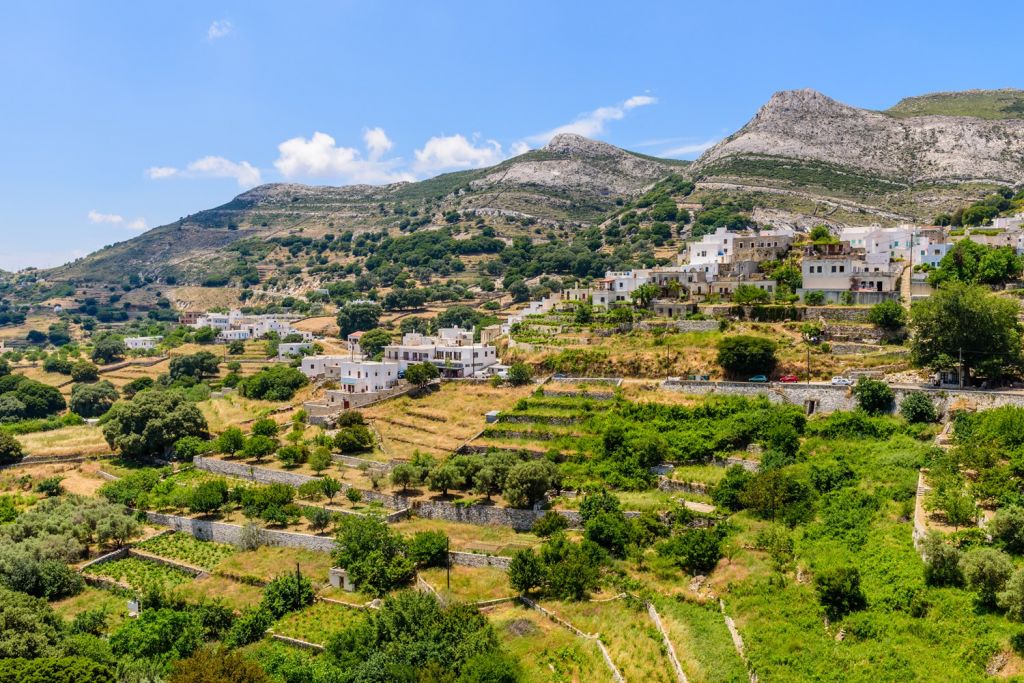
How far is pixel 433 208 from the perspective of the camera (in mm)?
162750

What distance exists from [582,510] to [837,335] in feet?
73.7

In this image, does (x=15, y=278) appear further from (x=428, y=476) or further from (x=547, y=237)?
(x=428, y=476)

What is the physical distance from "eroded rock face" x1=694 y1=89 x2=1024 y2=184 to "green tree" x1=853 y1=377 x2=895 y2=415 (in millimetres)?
79942

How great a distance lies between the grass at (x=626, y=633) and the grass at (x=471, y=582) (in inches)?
107

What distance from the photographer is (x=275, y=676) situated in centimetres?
2372

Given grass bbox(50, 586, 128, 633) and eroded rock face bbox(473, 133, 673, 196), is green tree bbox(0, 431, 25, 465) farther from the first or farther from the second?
eroded rock face bbox(473, 133, 673, 196)

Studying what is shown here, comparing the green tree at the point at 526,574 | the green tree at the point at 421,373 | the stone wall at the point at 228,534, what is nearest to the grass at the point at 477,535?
the green tree at the point at 526,574

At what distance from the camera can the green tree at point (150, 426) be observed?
154ft

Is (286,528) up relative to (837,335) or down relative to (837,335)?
down

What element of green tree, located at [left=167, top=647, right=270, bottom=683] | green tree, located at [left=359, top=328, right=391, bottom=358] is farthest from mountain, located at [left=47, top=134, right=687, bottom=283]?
green tree, located at [left=167, top=647, right=270, bottom=683]

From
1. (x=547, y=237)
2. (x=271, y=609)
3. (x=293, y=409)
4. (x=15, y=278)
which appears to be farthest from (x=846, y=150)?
(x=15, y=278)

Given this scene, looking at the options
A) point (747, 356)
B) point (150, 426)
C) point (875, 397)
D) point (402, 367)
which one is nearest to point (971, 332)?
point (875, 397)

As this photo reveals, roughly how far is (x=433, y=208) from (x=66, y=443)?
4645 inches

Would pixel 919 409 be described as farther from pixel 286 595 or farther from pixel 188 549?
pixel 188 549
